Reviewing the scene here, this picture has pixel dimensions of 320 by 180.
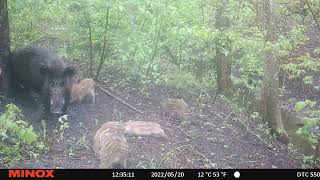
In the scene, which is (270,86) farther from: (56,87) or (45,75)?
(45,75)

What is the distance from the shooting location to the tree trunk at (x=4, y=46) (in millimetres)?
9258

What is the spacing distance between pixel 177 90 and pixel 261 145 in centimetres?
258

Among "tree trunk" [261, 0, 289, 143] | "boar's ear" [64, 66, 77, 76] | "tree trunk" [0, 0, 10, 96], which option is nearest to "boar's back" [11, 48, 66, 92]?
"boar's ear" [64, 66, 77, 76]

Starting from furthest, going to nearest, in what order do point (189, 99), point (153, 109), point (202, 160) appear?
point (189, 99) → point (153, 109) → point (202, 160)

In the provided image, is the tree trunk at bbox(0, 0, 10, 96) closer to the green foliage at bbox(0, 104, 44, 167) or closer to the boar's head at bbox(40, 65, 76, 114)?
the boar's head at bbox(40, 65, 76, 114)

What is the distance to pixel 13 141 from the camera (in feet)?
26.7

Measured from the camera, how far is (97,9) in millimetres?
10367

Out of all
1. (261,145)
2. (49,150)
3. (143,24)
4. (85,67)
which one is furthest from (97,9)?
(261,145)

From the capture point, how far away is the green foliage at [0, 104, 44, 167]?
6973 mm

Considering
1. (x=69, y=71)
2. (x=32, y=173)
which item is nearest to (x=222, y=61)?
(x=69, y=71)

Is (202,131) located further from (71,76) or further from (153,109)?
(71,76)

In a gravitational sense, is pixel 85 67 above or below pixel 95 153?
above

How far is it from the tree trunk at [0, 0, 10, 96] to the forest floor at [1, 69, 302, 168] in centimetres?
41

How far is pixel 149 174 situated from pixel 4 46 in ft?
13.7
